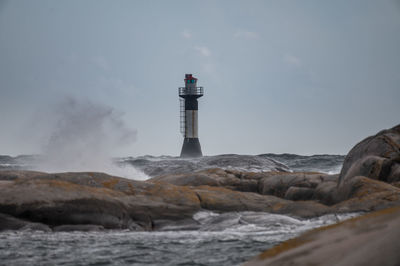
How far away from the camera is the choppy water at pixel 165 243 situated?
5586 millimetres

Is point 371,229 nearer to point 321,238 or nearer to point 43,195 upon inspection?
point 321,238

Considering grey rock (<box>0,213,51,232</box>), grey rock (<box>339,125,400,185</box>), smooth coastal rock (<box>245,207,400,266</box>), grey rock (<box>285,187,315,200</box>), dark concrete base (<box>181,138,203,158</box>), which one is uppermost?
dark concrete base (<box>181,138,203,158</box>)

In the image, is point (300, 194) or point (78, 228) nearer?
point (78, 228)

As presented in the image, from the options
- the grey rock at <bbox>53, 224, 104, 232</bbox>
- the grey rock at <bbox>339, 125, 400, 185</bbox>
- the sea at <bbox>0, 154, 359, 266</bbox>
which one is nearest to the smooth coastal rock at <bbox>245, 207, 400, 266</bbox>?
the sea at <bbox>0, 154, 359, 266</bbox>

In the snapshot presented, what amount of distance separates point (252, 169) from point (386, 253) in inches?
729

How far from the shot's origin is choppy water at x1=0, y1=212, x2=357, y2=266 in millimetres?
5586

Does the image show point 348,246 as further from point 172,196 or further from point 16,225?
point 172,196

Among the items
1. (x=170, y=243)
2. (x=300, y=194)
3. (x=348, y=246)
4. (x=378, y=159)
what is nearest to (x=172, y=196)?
(x=170, y=243)

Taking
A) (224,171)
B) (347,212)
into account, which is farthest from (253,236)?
(224,171)

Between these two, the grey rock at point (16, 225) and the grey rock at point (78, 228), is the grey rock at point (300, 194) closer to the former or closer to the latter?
the grey rock at point (78, 228)

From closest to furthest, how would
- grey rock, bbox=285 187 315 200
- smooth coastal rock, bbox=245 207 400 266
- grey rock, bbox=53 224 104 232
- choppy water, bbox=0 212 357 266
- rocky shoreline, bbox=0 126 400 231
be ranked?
smooth coastal rock, bbox=245 207 400 266, choppy water, bbox=0 212 357 266, grey rock, bbox=53 224 104 232, rocky shoreline, bbox=0 126 400 231, grey rock, bbox=285 187 315 200

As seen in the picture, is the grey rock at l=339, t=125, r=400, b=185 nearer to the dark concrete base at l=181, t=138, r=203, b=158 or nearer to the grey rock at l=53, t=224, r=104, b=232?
the grey rock at l=53, t=224, r=104, b=232

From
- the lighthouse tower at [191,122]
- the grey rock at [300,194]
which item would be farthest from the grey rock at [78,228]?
the lighthouse tower at [191,122]

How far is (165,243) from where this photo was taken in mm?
6906
